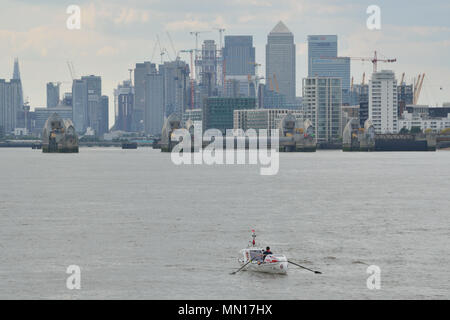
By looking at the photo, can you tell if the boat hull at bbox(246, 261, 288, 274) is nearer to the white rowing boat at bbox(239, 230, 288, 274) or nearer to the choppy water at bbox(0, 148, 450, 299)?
the white rowing boat at bbox(239, 230, 288, 274)

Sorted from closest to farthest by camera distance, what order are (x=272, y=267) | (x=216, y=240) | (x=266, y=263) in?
(x=272, y=267), (x=266, y=263), (x=216, y=240)

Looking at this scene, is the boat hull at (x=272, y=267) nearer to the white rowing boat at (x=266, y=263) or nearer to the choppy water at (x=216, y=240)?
the white rowing boat at (x=266, y=263)

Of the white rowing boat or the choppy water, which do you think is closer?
the choppy water

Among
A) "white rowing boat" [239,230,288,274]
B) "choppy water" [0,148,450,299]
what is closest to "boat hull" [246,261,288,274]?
"white rowing boat" [239,230,288,274]

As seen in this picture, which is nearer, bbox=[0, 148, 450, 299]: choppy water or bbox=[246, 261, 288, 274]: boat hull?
bbox=[0, 148, 450, 299]: choppy water

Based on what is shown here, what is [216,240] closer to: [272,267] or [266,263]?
[266,263]

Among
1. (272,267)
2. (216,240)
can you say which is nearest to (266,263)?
(272,267)

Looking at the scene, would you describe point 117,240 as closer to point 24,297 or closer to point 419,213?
point 24,297

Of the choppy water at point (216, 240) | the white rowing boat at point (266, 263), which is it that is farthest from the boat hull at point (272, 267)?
the choppy water at point (216, 240)
